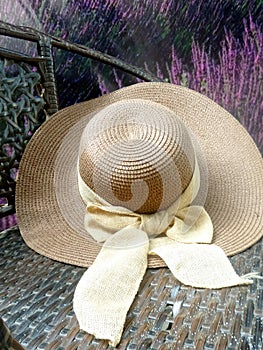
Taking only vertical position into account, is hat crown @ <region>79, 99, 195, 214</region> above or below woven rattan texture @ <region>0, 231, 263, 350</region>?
above

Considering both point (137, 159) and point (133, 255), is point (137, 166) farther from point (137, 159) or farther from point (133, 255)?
point (133, 255)

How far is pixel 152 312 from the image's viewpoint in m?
0.66

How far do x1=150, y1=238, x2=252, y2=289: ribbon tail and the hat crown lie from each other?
9 cm

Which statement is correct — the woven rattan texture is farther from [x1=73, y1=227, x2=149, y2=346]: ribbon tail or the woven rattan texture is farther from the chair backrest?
the chair backrest

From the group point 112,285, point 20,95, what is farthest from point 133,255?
point 20,95

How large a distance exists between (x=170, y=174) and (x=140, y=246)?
0.14 m

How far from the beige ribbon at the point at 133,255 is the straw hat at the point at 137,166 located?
0.02 metres

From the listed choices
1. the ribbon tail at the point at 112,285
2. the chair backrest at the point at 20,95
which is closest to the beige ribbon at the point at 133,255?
the ribbon tail at the point at 112,285

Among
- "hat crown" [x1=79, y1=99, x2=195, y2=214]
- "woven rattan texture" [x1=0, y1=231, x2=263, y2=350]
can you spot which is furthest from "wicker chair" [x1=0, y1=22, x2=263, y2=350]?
"hat crown" [x1=79, y1=99, x2=195, y2=214]

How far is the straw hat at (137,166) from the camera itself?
32.4 inches

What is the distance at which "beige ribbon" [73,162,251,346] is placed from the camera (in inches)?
25.8

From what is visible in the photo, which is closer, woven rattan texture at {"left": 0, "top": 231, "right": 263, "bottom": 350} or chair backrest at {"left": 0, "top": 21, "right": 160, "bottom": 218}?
woven rattan texture at {"left": 0, "top": 231, "right": 263, "bottom": 350}

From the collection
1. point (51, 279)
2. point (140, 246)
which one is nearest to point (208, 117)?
point (140, 246)

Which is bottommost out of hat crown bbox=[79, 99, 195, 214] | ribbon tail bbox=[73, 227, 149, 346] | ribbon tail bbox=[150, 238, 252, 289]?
ribbon tail bbox=[73, 227, 149, 346]
